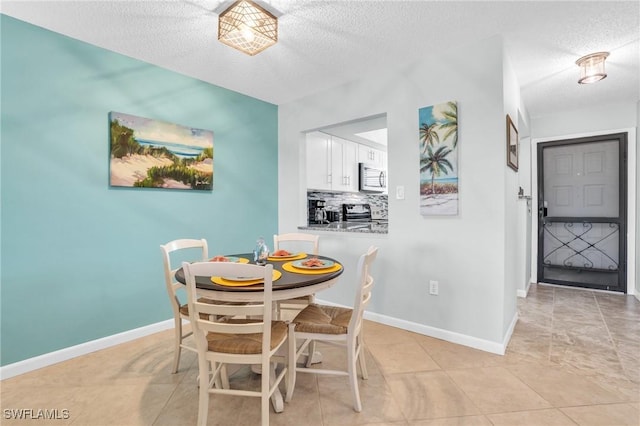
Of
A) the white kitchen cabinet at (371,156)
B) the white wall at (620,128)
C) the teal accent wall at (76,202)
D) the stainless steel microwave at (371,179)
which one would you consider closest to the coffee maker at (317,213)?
the stainless steel microwave at (371,179)

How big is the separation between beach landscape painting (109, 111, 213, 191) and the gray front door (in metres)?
4.62

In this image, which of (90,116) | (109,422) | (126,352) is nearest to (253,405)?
(109,422)

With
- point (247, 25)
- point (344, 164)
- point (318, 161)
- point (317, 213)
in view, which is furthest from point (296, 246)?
point (247, 25)

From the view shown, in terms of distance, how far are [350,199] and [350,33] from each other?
321cm

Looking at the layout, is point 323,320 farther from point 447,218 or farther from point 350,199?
point 350,199

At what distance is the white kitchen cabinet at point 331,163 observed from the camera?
153 inches

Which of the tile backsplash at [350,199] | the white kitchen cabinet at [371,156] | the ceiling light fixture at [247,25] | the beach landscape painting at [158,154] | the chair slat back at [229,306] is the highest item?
the ceiling light fixture at [247,25]

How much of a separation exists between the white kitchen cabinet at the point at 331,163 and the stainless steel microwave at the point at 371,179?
12cm

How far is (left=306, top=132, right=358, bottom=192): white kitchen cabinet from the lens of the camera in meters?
3.88

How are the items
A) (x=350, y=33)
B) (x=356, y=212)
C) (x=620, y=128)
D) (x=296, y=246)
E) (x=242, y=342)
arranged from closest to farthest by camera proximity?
(x=242, y=342)
(x=350, y=33)
(x=296, y=246)
(x=620, y=128)
(x=356, y=212)

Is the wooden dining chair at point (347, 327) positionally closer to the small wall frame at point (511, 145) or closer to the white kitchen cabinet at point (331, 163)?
the small wall frame at point (511, 145)

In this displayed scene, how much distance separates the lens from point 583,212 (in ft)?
13.7

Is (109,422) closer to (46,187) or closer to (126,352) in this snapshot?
(126,352)

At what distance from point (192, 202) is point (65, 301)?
1.25 metres
